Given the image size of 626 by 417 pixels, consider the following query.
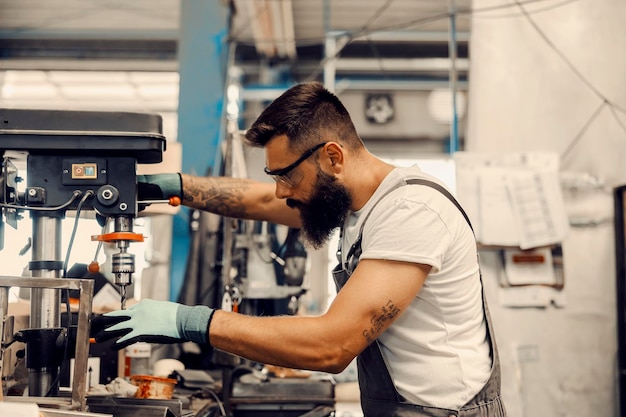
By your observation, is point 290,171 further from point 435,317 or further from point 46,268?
point 46,268

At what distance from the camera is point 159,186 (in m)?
1.85

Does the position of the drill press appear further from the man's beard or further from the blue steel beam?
the blue steel beam

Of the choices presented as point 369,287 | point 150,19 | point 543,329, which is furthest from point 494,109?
point 150,19

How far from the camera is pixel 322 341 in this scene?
1399mm

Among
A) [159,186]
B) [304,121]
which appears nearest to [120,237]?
[159,186]

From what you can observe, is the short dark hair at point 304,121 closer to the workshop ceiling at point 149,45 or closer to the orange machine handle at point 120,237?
the orange machine handle at point 120,237

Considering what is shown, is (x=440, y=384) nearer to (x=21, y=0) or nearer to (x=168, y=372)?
(x=168, y=372)

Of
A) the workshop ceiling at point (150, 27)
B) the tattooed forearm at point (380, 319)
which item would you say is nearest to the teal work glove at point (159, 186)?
the tattooed forearm at point (380, 319)

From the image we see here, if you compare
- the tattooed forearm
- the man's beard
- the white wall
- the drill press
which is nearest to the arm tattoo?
the man's beard

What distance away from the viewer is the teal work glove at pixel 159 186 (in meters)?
1.77

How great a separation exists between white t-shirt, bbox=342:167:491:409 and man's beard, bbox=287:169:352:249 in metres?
0.12

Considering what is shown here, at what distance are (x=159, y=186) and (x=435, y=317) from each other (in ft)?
2.68

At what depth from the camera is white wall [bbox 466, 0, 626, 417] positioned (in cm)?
323

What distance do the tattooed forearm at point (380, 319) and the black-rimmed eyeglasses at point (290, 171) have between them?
44cm
